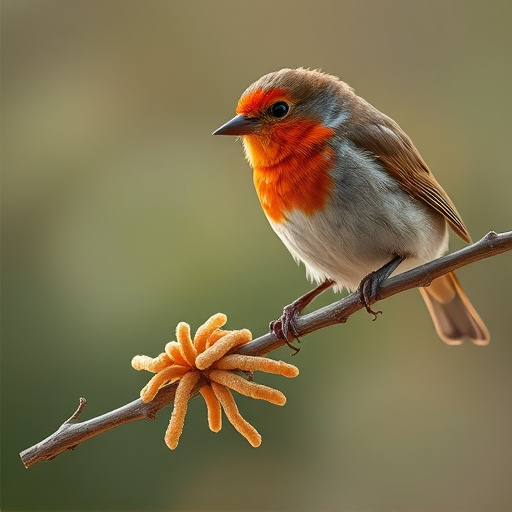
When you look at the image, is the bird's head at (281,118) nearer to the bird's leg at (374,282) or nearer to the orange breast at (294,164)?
the orange breast at (294,164)

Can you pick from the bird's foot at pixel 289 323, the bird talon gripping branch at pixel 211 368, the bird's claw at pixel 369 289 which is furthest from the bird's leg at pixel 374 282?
the bird talon gripping branch at pixel 211 368

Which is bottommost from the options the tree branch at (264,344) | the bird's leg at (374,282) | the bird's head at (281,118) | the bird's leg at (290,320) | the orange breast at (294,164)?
the bird's leg at (374,282)

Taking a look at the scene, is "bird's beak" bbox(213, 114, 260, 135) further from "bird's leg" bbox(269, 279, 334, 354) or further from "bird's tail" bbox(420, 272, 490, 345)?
"bird's tail" bbox(420, 272, 490, 345)

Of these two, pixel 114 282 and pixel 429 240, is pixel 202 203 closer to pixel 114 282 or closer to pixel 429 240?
pixel 114 282

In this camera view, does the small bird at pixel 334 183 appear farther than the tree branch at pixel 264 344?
Yes

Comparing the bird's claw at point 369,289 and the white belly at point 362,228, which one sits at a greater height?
the white belly at point 362,228
